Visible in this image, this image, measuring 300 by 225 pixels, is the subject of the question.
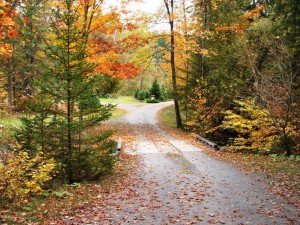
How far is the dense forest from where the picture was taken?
8422 millimetres

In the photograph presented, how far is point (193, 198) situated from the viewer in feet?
25.7

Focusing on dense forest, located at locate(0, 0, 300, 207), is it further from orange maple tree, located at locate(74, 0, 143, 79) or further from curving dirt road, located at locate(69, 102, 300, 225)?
curving dirt road, located at locate(69, 102, 300, 225)

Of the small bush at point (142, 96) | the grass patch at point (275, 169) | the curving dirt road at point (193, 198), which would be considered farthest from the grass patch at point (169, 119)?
the small bush at point (142, 96)

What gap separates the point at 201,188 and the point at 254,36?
1086 cm

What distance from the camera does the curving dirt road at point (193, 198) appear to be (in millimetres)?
6500

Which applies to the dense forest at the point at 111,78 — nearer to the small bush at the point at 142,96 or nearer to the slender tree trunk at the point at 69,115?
the slender tree trunk at the point at 69,115

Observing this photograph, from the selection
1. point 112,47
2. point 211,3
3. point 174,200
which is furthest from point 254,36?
point 174,200

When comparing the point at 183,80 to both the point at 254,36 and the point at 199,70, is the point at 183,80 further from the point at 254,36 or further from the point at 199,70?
the point at 254,36

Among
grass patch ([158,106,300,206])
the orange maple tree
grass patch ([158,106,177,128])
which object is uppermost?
the orange maple tree

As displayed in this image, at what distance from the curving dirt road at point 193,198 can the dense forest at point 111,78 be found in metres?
1.81

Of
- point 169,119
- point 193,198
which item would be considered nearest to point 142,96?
point 169,119

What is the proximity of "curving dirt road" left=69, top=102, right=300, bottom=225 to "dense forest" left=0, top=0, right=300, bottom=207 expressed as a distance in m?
1.81

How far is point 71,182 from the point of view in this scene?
9359 mm

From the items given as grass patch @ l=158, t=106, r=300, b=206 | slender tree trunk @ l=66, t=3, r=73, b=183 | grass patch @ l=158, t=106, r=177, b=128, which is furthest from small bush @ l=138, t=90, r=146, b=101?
slender tree trunk @ l=66, t=3, r=73, b=183
